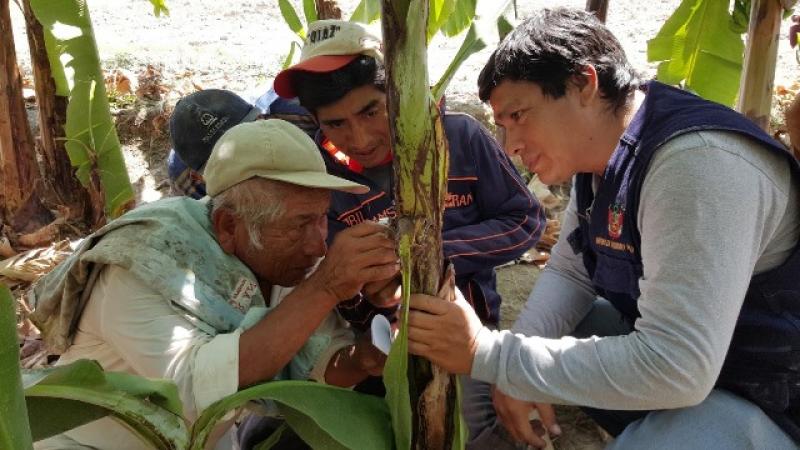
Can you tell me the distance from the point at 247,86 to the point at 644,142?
3552mm

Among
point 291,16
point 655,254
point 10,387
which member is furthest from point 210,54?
point 10,387

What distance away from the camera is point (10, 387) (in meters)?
0.78

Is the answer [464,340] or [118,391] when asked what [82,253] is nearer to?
[118,391]

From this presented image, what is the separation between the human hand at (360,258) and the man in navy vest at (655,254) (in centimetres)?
13

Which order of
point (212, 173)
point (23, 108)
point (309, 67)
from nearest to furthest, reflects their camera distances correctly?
point (212, 173)
point (309, 67)
point (23, 108)

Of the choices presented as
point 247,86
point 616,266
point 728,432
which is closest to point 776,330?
point 728,432

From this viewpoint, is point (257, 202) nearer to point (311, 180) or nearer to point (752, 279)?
point (311, 180)

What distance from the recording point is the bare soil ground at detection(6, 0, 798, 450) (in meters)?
3.96

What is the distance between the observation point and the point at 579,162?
4.57 ft

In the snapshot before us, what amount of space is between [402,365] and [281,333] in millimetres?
306

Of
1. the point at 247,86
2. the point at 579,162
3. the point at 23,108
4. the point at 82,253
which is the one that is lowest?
the point at 247,86

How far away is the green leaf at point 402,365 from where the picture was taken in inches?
42.1

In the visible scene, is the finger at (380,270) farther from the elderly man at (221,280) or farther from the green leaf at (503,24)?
the green leaf at (503,24)

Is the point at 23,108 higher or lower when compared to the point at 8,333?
lower
